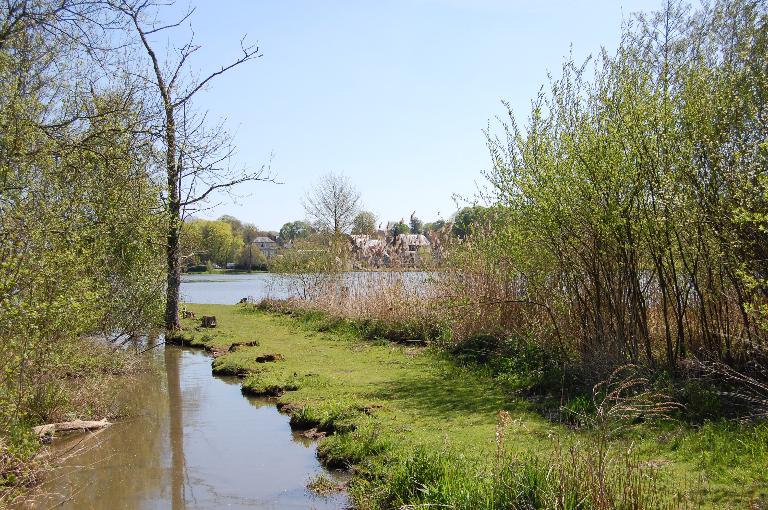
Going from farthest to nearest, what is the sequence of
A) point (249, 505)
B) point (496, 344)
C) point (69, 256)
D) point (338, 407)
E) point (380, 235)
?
point (380, 235), point (496, 344), point (338, 407), point (69, 256), point (249, 505)

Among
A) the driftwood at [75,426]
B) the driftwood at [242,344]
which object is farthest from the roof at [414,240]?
the driftwood at [75,426]

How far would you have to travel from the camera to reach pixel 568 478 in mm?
5492

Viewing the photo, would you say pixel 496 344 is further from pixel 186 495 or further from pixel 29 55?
pixel 29 55

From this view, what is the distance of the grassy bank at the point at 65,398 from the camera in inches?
275

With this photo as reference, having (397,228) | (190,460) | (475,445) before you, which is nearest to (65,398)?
(190,460)

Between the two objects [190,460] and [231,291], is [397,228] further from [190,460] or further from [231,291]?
[190,460]

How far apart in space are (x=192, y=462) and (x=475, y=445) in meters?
4.01

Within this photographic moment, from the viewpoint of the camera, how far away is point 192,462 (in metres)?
9.41

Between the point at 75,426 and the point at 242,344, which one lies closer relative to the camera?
the point at 75,426

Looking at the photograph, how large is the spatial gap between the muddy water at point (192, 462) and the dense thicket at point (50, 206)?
0.95 meters

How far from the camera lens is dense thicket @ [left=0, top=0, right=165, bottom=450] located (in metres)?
7.08

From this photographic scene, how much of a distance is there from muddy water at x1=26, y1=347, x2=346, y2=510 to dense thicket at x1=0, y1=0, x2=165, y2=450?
3.12 ft

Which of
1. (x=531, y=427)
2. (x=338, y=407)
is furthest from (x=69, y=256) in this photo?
(x=531, y=427)

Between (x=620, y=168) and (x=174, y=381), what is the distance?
10.3 m
